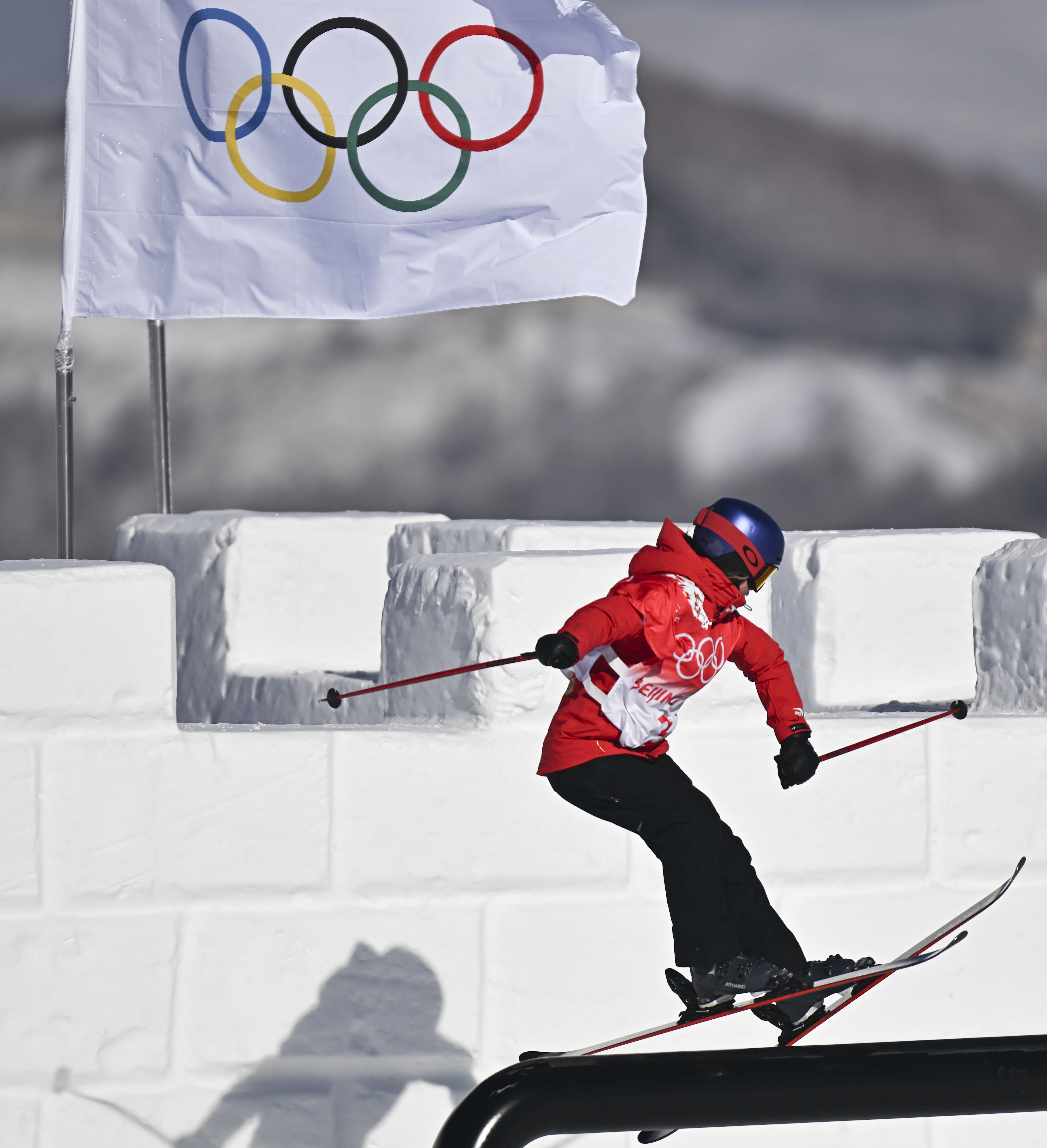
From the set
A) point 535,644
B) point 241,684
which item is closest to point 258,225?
point 241,684

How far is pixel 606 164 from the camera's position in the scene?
5.82m

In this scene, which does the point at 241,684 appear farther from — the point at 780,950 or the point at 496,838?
the point at 780,950

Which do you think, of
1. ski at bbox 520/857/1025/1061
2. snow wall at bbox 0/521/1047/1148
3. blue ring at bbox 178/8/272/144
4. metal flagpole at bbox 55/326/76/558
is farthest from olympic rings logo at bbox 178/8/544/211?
ski at bbox 520/857/1025/1061

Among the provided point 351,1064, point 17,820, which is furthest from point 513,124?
point 351,1064

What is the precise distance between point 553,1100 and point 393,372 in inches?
500

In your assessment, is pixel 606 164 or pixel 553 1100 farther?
pixel 606 164

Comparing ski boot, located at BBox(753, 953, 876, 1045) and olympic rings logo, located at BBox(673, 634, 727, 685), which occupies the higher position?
olympic rings logo, located at BBox(673, 634, 727, 685)

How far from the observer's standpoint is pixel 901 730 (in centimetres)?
345

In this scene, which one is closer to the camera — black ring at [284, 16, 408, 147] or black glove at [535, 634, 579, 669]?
black glove at [535, 634, 579, 669]

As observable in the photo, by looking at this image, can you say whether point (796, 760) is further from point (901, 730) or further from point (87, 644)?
point (87, 644)

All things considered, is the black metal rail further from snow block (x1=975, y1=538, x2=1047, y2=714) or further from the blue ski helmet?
snow block (x1=975, y1=538, x2=1047, y2=714)

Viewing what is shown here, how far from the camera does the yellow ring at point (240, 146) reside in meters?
5.43

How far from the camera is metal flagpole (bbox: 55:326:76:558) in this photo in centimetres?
492

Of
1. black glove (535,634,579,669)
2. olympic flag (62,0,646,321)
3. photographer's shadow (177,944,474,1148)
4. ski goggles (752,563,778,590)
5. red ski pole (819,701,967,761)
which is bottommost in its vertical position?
photographer's shadow (177,944,474,1148)
